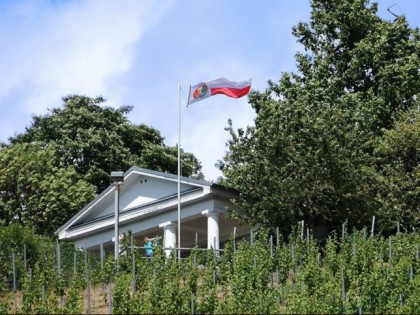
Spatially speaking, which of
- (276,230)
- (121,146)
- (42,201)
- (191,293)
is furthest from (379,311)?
(121,146)

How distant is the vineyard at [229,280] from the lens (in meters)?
21.8

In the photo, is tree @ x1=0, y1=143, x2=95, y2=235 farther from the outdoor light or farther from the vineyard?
the outdoor light

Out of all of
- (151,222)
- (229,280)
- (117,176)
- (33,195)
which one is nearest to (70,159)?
(33,195)

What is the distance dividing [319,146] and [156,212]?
6.38m

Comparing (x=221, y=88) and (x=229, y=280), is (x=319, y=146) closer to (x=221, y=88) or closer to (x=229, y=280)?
(x=221, y=88)

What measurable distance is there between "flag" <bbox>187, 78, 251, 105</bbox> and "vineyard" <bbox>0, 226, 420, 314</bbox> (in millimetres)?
5426

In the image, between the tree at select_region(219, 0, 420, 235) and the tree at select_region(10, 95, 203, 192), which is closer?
the tree at select_region(219, 0, 420, 235)

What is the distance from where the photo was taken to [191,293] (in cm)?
2248

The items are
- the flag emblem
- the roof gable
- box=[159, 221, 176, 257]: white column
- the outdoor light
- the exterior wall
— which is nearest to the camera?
the outdoor light

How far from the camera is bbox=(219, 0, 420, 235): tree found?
2986 centimetres

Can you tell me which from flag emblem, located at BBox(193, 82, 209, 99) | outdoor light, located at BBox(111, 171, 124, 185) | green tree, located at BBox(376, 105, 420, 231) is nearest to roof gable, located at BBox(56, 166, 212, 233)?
flag emblem, located at BBox(193, 82, 209, 99)

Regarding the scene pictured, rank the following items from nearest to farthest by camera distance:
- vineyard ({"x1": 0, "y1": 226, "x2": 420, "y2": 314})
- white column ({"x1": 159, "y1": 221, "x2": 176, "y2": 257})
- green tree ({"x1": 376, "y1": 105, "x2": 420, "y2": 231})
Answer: vineyard ({"x1": 0, "y1": 226, "x2": 420, "y2": 314}) → green tree ({"x1": 376, "y1": 105, "x2": 420, "y2": 231}) → white column ({"x1": 159, "y1": 221, "x2": 176, "y2": 257})

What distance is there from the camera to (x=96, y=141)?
47.3 metres

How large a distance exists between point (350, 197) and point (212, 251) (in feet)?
19.7
